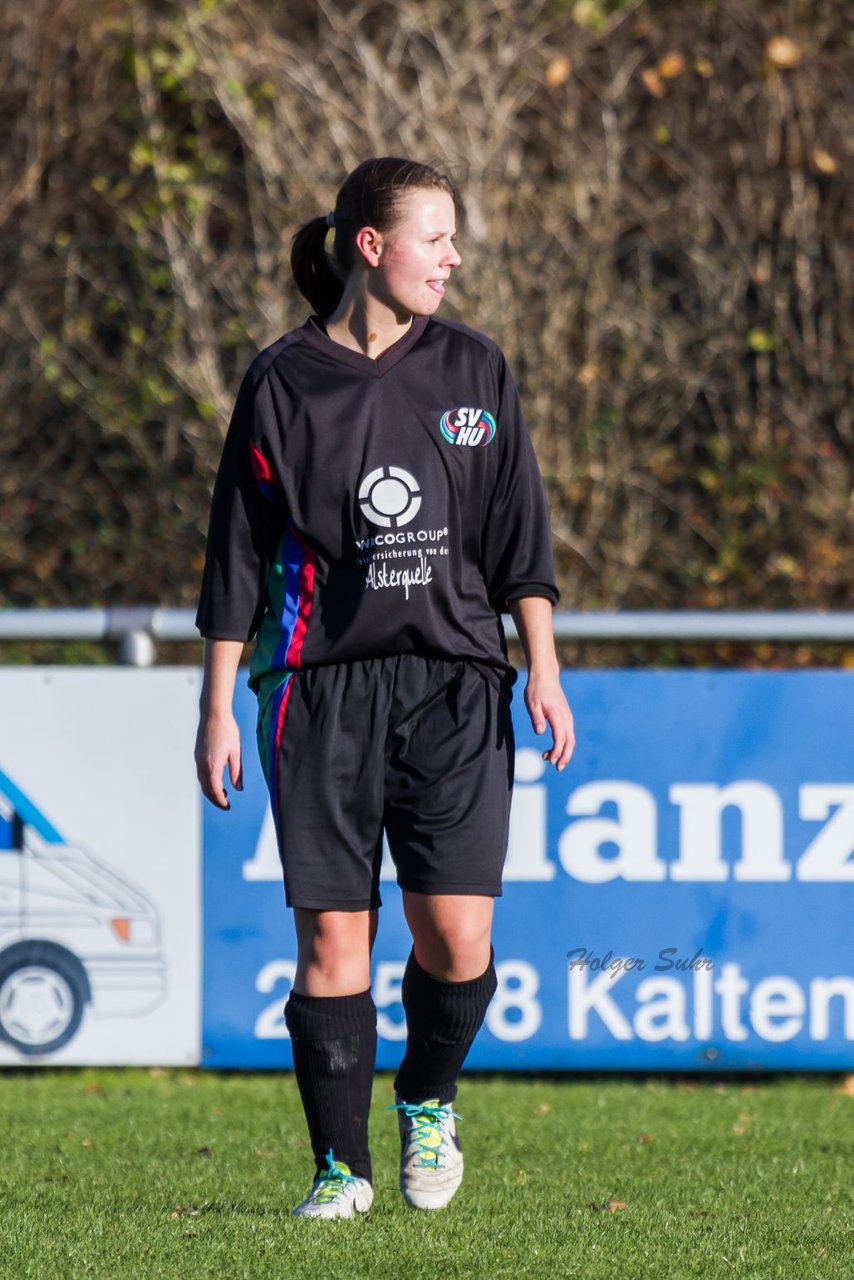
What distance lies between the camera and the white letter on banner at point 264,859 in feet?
15.5

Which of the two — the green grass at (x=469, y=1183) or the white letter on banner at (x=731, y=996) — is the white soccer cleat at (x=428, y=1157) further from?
the white letter on banner at (x=731, y=996)

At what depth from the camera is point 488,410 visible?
305 cm

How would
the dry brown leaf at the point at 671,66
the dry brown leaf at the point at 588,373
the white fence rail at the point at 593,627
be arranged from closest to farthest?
the white fence rail at the point at 593,627, the dry brown leaf at the point at 588,373, the dry brown leaf at the point at 671,66

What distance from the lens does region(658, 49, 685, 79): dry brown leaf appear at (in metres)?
7.15

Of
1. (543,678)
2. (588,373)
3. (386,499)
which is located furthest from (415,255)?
(588,373)

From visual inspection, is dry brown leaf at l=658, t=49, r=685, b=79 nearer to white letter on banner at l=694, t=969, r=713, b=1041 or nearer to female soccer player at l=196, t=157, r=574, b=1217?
white letter on banner at l=694, t=969, r=713, b=1041

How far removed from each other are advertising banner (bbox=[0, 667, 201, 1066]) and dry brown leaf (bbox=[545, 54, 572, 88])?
139 inches

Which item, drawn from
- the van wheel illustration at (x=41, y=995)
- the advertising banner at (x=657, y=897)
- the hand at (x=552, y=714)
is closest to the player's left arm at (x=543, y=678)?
the hand at (x=552, y=714)

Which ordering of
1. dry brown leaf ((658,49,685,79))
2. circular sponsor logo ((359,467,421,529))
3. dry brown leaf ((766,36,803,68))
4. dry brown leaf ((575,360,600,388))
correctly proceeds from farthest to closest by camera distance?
1. dry brown leaf ((658,49,685,79))
2. dry brown leaf ((766,36,803,68))
3. dry brown leaf ((575,360,600,388))
4. circular sponsor logo ((359,467,421,529))

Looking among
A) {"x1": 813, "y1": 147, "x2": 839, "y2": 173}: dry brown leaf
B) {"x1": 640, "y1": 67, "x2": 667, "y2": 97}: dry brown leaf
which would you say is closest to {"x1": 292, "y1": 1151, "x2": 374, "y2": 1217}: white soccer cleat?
{"x1": 813, "y1": 147, "x2": 839, "y2": 173}: dry brown leaf

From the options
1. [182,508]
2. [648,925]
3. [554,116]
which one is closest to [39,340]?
[182,508]

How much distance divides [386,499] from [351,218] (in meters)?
0.54

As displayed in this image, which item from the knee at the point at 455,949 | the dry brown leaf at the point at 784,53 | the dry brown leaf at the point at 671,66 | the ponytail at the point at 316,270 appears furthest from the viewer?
the dry brown leaf at the point at 671,66

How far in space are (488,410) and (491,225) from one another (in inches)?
148
